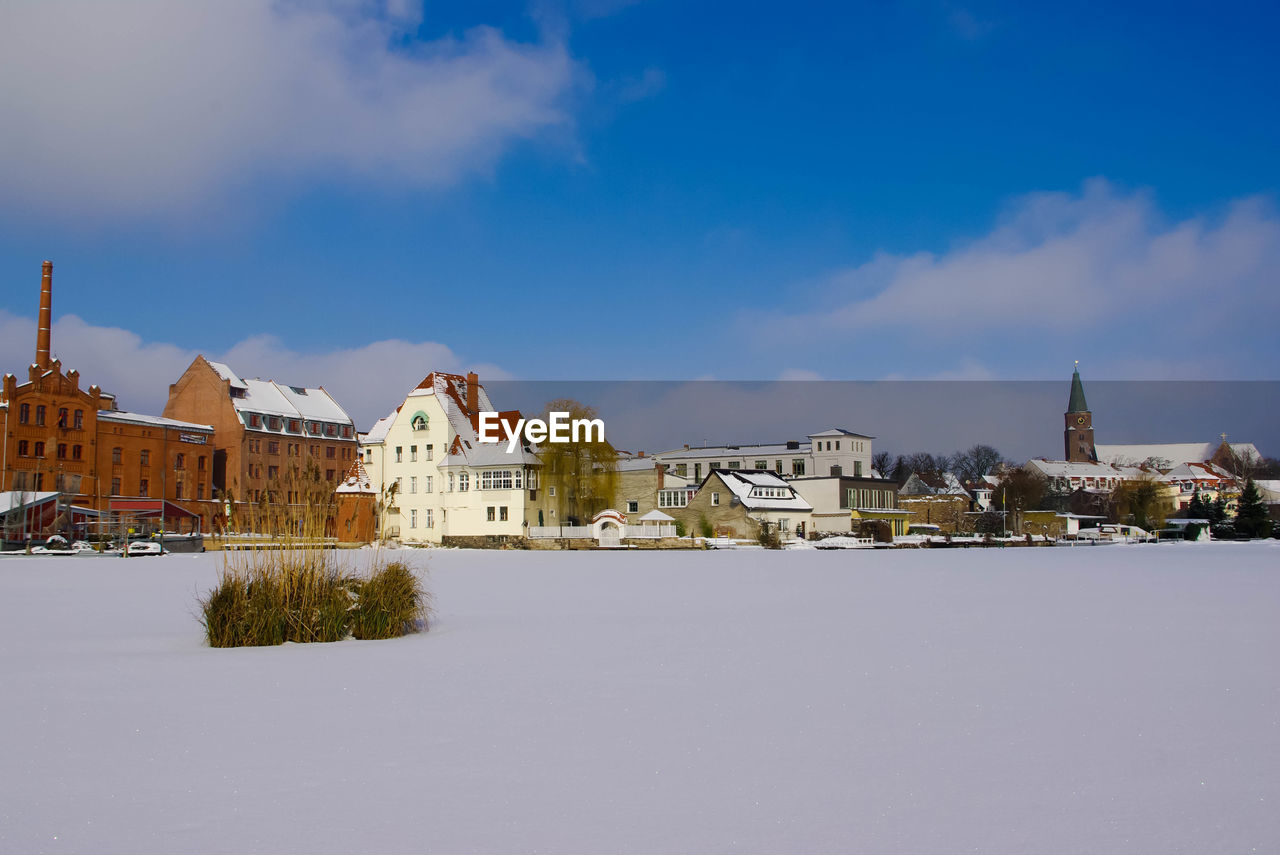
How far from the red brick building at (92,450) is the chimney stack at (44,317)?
2.7 inches

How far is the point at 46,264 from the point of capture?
73938mm

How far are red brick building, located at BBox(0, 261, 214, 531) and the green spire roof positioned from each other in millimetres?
161116

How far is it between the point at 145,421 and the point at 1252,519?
270 ft

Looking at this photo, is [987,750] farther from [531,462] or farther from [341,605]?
[531,462]

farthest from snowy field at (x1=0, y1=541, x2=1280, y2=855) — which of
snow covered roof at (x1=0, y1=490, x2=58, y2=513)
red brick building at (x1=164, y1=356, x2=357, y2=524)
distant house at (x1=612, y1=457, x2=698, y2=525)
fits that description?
red brick building at (x1=164, y1=356, x2=357, y2=524)

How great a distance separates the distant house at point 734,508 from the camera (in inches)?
2854

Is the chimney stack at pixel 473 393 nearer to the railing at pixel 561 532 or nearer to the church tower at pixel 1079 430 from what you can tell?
the railing at pixel 561 532

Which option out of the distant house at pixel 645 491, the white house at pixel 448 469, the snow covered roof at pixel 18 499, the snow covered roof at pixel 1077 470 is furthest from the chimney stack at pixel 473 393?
the snow covered roof at pixel 1077 470

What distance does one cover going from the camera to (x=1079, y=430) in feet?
626

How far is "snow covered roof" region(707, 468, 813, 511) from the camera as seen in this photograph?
74.4 metres

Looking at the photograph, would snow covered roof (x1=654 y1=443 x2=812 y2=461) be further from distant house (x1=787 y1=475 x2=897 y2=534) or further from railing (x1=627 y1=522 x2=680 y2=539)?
railing (x1=627 y1=522 x2=680 y2=539)

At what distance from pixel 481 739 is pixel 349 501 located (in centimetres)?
6034

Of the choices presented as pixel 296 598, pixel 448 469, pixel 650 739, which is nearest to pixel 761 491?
pixel 448 469

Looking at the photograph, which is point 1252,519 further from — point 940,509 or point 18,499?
point 18,499
